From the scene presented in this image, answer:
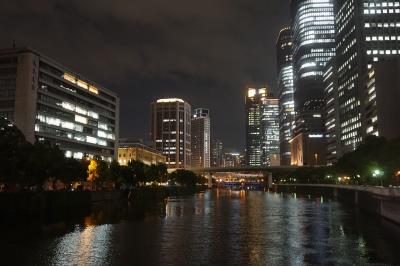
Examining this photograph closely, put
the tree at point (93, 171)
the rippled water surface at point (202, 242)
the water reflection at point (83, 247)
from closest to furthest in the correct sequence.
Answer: the water reflection at point (83, 247)
the rippled water surface at point (202, 242)
the tree at point (93, 171)

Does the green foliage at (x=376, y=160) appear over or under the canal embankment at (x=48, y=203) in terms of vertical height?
over

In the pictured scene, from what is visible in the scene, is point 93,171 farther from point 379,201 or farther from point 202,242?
point 202,242

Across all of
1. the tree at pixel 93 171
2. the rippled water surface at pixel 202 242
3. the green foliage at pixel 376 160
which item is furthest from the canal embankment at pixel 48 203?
the green foliage at pixel 376 160

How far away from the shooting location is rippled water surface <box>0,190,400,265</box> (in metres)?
41.2

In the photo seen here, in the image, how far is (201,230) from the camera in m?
62.6

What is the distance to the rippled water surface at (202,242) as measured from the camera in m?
41.2

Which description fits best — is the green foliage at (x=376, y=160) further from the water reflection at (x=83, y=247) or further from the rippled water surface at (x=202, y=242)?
the water reflection at (x=83, y=247)

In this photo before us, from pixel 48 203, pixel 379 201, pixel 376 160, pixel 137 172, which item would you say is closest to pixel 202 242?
pixel 379 201

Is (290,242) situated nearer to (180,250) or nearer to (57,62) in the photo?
(180,250)

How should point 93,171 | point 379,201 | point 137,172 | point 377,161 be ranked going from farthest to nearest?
point 137,172, point 93,171, point 377,161, point 379,201

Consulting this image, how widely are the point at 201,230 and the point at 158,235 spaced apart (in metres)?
7.63

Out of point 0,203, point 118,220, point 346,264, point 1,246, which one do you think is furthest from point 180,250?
point 0,203

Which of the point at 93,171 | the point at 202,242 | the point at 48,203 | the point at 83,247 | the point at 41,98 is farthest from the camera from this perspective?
the point at 41,98

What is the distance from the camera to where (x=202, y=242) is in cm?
5150
